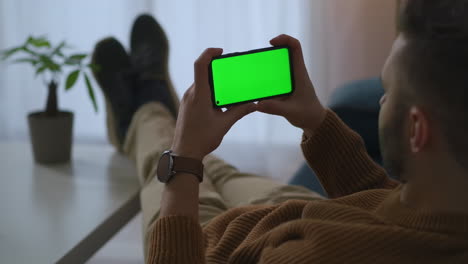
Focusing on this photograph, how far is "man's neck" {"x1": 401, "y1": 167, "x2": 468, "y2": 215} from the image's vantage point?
2.06ft

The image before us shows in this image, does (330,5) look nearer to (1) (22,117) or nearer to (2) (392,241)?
(1) (22,117)

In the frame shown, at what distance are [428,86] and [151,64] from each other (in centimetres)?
132

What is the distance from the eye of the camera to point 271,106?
2.90 ft

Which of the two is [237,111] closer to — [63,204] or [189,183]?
[189,183]

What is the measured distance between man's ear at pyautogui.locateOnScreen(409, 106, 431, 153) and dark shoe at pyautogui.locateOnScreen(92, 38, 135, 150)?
3.69 ft

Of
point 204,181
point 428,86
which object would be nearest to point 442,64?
point 428,86

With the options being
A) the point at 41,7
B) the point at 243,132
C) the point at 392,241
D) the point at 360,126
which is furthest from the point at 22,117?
the point at 392,241

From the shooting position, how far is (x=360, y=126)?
1601mm

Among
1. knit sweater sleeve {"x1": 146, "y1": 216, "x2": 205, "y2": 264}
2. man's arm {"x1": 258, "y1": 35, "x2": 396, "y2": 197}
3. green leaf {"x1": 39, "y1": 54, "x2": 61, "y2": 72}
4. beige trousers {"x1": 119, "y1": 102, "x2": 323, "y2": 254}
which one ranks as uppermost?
green leaf {"x1": 39, "y1": 54, "x2": 61, "y2": 72}

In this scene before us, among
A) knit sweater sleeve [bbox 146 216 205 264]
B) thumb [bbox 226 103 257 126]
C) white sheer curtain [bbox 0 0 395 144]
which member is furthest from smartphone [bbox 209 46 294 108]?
white sheer curtain [bbox 0 0 395 144]

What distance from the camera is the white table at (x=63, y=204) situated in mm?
1015

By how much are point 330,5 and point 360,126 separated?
0.95m

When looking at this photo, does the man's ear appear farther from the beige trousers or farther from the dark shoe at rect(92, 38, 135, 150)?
the dark shoe at rect(92, 38, 135, 150)

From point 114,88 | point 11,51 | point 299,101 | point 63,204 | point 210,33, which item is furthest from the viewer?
point 210,33
